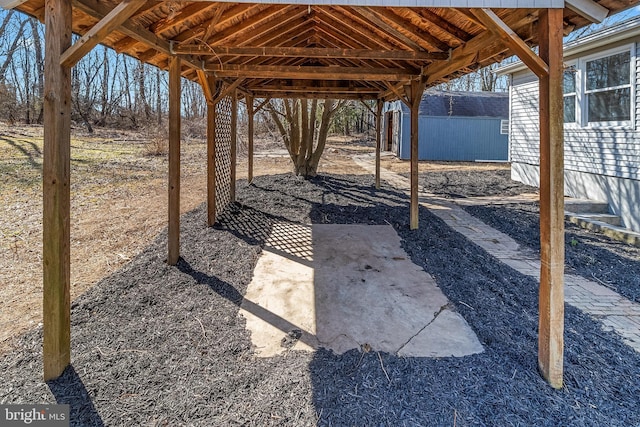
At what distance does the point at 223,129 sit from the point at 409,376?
5.61 metres

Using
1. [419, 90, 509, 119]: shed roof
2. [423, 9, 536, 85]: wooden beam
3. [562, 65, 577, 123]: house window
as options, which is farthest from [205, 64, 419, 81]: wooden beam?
[419, 90, 509, 119]: shed roof

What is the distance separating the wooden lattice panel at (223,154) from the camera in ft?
20.9

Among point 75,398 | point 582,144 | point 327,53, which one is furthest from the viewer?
point 582,144

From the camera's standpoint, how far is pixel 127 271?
12.9ft

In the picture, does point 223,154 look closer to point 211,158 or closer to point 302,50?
point 211,158

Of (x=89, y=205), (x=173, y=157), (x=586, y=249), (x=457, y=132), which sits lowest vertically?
(x=586, y=249)

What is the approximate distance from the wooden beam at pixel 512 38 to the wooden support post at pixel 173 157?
307 cm

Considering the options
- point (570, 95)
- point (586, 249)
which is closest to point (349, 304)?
point (586, 249)

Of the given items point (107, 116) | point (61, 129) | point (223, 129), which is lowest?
point (61, 129)

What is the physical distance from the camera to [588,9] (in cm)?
222

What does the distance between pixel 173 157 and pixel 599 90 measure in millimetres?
7190

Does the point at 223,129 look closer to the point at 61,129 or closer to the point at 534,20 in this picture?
the point at 61,129

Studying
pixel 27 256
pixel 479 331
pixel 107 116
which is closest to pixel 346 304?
pixel 479 331

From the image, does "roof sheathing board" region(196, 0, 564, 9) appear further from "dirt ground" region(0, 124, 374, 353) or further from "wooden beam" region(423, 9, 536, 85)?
"dirt ground" region(0, 124, 374, 353)
